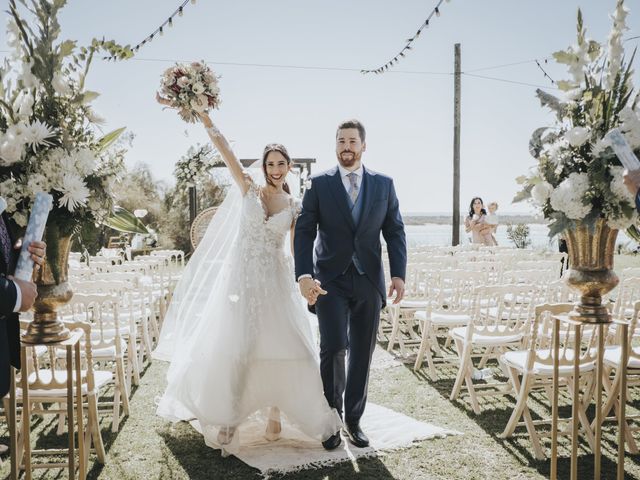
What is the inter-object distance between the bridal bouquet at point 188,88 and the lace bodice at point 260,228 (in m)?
0.75

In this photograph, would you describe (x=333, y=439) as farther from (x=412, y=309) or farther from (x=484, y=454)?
(x=412, y=309)

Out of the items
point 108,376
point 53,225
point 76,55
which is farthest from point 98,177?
point 108,376

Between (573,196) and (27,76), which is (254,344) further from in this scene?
(573,196)

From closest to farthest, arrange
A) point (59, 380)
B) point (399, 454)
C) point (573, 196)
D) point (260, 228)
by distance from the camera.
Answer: point (573, 196), point (59, 380), point (399, 454), point (260, 228)

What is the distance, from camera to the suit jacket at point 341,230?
396 cm

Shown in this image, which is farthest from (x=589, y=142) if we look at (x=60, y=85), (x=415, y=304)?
(x=415, y=304)

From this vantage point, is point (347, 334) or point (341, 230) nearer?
point (341, 230)

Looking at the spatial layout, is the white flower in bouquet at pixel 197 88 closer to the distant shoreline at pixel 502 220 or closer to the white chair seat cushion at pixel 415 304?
the distant shoreline at pixel 502 220

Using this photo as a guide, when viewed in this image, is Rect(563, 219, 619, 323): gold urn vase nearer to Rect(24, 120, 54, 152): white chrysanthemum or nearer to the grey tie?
the grey tie

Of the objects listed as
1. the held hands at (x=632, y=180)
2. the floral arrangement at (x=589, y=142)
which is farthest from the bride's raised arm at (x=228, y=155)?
the held hands at (x=632, y=180)

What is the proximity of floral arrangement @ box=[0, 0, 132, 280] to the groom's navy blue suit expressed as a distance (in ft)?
5.69

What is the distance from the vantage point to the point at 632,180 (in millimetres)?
2271

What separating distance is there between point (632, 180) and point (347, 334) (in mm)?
2318

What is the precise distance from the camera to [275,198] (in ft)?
14.5
